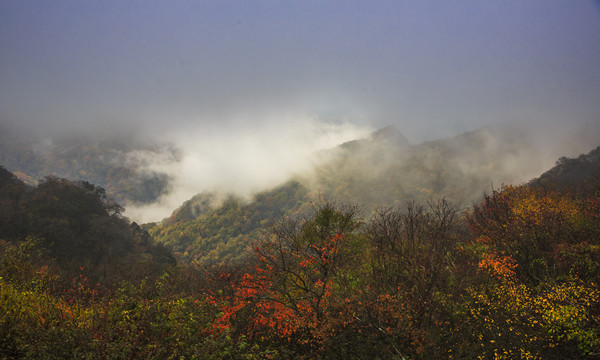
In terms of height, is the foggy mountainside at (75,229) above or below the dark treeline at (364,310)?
above

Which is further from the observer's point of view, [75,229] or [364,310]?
[75,229]

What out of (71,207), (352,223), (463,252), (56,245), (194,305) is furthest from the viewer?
(71,207)

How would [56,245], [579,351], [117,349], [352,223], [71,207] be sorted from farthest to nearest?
[71,207], [56,245], [352,223], [579,351], [117,349]

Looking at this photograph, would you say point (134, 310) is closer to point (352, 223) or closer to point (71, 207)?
point (352, 223)

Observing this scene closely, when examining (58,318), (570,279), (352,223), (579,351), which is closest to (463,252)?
(570,279)

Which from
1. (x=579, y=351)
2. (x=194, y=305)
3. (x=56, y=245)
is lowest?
(x=579, y=351)

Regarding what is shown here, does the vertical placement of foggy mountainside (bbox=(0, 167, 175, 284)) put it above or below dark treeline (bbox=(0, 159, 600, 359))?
above

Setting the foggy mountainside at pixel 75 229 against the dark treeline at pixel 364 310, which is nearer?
the dark treeline at pixel 364 310

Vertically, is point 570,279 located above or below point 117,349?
below

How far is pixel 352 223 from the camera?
3192 cm

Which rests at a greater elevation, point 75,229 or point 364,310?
point 75,229

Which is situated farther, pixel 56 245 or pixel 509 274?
pixel 56 245

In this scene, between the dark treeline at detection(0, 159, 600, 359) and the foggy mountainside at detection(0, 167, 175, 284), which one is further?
the foggy mountainside at detection(0, 167, 175, 284)

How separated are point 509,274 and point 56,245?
74.7 meters
